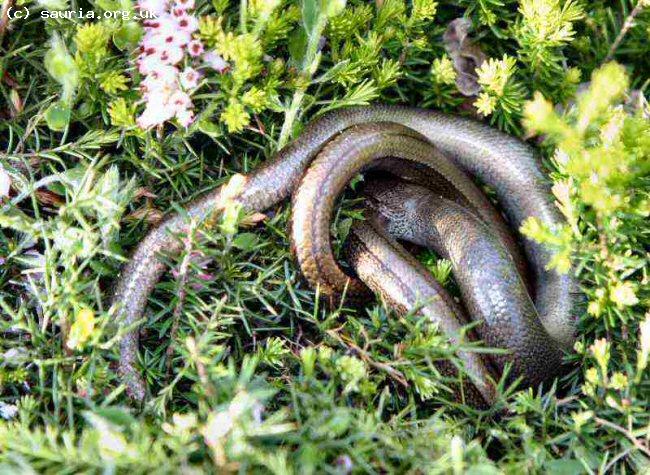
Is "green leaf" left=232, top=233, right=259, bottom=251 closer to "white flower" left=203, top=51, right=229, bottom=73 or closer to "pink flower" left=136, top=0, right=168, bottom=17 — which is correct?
"white flower" left=203, top=51, right=229, bottom=73

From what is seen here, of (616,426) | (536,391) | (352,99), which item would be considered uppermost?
(352,99)

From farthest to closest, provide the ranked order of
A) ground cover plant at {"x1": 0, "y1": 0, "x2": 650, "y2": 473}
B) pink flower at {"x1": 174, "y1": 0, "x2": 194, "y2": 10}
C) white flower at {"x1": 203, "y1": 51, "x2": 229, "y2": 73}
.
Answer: white flower at {"x1": 203, "y1": 51, "x2": 229, "y2": 73}
pink flower at {"x1": 174, "y1": 0, "x2": 194, "y2": 10}
ground cover plant at {"x1": 0, "y1": 0, "x2": 650, "y2": 473}

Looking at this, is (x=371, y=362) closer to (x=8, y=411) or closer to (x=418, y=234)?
(x=418, y=234)

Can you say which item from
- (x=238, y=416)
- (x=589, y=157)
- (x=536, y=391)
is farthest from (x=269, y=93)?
(x=536, y=391)

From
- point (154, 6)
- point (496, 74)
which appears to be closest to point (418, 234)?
point (496, 74)

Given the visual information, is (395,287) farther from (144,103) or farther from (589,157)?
(144,103)

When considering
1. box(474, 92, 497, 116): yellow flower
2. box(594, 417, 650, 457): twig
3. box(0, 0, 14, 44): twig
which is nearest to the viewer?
box(594, 417, 650, 457): twig

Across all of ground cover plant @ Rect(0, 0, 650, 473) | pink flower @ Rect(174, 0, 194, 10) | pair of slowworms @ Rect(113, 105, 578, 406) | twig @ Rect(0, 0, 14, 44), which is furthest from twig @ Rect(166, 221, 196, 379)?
twig @ Rect(0, 0, 14, 44)

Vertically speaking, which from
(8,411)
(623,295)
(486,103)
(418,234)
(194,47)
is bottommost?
(8,411)
